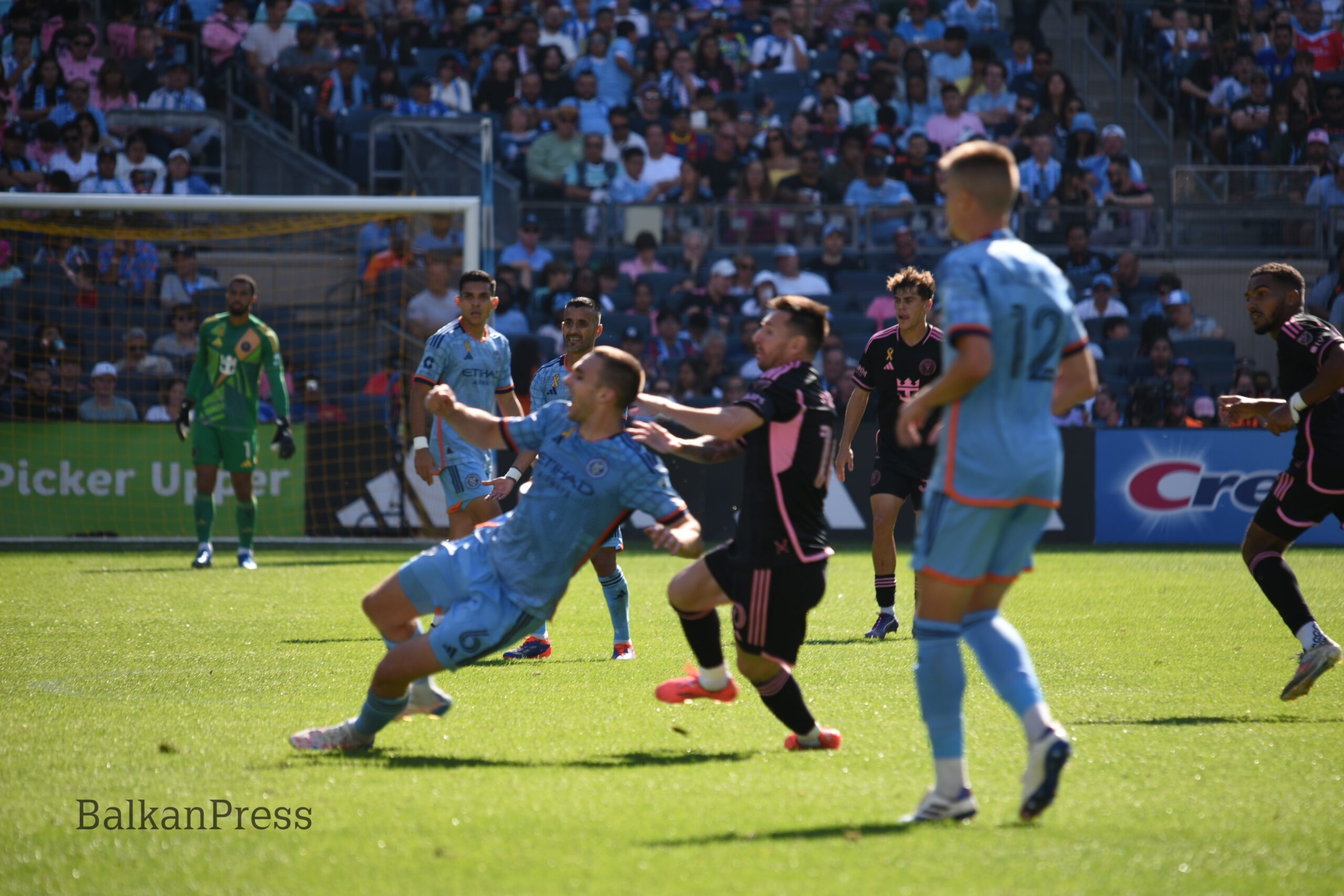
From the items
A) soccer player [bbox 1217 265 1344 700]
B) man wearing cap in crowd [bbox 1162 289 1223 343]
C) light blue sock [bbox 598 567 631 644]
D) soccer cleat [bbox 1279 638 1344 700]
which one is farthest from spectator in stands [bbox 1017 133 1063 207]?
soccer cleat [bbox 1279 638 1344 700]

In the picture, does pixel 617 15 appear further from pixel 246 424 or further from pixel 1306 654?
pixel 1306 654

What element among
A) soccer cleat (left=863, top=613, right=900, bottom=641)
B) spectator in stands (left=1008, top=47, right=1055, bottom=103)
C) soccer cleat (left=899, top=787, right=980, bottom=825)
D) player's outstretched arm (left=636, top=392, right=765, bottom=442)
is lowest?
soccer cleat (left=863, top=613, right=900, bottom=641)

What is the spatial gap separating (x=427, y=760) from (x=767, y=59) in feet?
58.5

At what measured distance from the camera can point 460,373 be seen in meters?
8.99

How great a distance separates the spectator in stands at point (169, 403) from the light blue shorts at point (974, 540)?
42.6ft

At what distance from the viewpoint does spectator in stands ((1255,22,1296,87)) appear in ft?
69.7

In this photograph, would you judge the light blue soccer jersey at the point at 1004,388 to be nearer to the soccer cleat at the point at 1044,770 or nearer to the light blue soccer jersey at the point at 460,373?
the soccer cleat at the point at 1044,770

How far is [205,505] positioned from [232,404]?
3.39 ft

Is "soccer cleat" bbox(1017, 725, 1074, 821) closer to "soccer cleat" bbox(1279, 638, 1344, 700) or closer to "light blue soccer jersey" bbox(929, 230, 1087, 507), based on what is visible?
"light blue soccer jersey" bbox(929, 230, 1087, 507)

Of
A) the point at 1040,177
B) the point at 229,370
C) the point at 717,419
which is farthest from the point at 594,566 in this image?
the point at 1040,177

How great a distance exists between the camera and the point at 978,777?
4938 mm

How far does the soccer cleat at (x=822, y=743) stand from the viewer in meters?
5.43

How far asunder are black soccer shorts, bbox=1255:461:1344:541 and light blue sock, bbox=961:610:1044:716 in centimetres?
314

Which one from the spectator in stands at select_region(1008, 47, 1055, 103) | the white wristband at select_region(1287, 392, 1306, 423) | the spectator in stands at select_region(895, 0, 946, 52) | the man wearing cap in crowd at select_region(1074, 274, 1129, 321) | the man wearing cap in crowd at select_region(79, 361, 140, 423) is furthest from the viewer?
the spectator in stands at select_region(895, 0, 946, 52)
